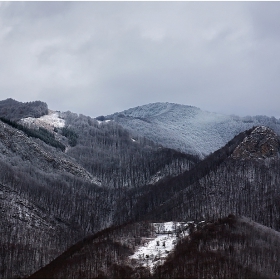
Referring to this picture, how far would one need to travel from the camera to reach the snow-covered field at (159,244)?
86444mm

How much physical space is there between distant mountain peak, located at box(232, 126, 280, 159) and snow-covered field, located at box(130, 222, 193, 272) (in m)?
42.1

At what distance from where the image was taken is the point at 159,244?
9281 cm

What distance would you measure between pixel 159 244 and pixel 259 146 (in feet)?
184

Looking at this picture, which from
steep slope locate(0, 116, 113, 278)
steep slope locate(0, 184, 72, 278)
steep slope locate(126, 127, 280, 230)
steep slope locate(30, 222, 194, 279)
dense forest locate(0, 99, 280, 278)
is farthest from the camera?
steep slope locate(126, 127, 280, 230)

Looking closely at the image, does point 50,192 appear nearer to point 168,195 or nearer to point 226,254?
point 168,195

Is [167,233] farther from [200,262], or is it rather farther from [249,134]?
[249,134]

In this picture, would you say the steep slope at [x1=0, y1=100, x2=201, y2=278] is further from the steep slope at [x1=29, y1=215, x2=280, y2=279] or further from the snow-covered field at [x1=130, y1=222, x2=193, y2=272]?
the snow-covered field at [x1=130, y1=222, x2=193, y2=272]

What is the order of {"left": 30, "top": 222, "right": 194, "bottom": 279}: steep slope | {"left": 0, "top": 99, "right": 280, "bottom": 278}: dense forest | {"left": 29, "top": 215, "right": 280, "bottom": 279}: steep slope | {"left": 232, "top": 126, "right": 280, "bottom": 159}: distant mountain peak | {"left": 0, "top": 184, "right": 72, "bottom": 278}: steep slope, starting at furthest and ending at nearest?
{"left": 232, "top": 126, "right": 280, "bottom": 159}: distant mountain peak < {"left": 0, "top": 184, "right": 72, "bottom": 278}: steep slope < {"left": 0, "top": 99, "right": 280, "bottom": 278}: dense forest < {"left": 30, "top": 222, "right": 194, "bottom": 279}: steep slope < {"left": 29, "top": 215, "right": 280, "bottom": 279}: steep slope

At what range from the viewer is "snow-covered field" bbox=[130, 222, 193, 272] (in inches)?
3403

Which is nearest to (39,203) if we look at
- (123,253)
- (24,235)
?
(24,235)

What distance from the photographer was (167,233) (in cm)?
9831

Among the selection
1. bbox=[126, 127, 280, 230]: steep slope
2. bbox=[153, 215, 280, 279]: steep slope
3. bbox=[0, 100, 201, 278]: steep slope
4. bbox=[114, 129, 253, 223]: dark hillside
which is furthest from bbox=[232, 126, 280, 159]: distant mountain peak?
bbox=[153, 215, 280, 279]: steep slope

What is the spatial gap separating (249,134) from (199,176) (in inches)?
710

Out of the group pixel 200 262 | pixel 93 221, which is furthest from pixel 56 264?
pixel 93 221
